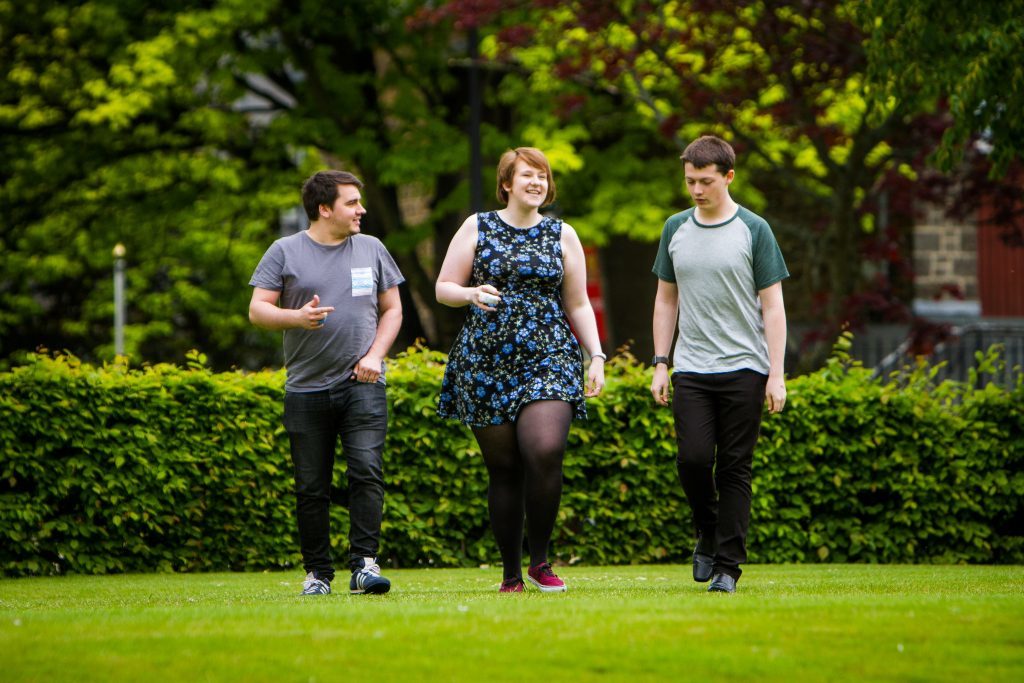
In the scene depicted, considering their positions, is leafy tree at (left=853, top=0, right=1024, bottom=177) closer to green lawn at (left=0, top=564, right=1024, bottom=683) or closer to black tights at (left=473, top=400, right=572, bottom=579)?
green lawn at (left=0, top=564, right=1024, bottom=683)

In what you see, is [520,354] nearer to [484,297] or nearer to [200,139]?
[484,297]

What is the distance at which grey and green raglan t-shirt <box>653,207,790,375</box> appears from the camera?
22.3ft

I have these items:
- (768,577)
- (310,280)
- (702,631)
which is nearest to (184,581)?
(310,280)

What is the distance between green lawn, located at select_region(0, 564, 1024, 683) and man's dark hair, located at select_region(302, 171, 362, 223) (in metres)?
1.85

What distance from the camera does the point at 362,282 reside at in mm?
7184

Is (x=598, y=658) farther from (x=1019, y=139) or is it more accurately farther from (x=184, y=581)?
(x=1019, y=139)

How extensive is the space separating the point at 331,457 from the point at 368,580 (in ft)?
2.23

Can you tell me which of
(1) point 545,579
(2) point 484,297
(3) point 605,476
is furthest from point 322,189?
(3) point 605,476

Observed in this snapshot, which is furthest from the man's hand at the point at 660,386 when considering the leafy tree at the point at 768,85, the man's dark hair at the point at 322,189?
the leafy tree at the point at 768,85

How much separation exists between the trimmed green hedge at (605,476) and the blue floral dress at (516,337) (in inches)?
134

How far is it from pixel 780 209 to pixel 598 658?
19.0 meters

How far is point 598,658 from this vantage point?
15.4 feet

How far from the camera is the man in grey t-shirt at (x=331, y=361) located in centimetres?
712

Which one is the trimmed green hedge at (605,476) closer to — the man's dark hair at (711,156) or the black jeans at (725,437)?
the black jeans at (725,437)
